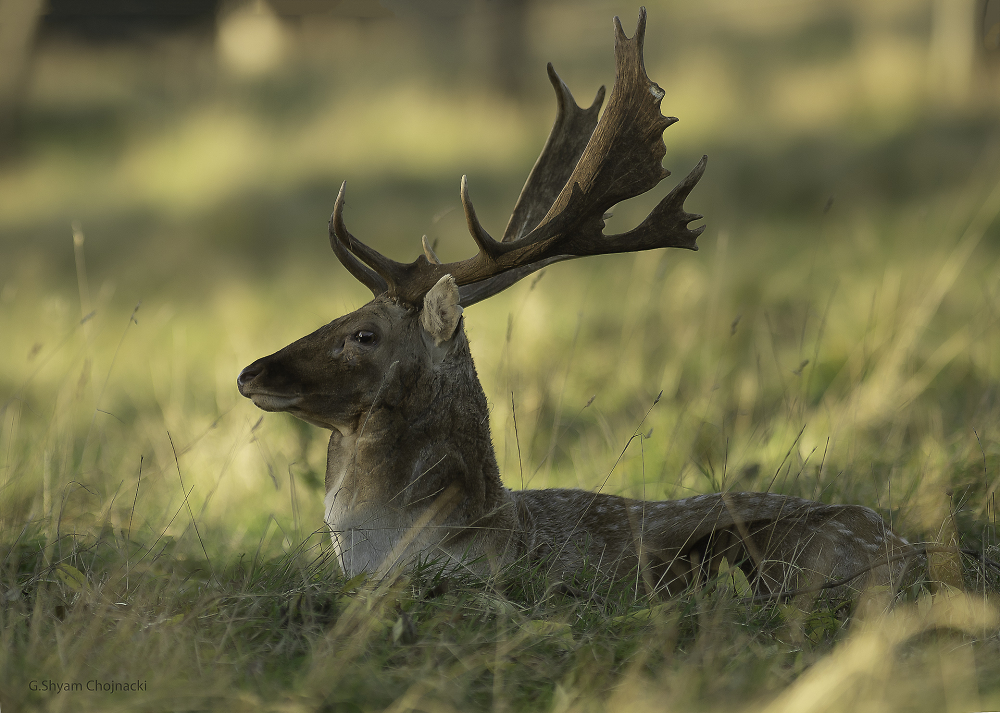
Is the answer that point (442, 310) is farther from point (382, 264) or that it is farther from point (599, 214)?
point (599, 214)

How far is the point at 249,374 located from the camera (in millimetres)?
3947

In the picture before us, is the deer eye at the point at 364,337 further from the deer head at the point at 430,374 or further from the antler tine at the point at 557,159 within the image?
the antler tine at the point at 557,159

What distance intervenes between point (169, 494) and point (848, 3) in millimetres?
19282

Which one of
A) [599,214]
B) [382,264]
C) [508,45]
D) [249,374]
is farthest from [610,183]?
[508,45]

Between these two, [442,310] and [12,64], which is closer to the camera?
[442,310]

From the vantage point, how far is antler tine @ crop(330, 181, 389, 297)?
4172 millimetres

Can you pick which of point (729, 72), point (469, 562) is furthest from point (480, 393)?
point (729, 72)

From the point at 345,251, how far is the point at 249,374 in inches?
27.2

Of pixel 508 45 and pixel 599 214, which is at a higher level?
pixel 508 45

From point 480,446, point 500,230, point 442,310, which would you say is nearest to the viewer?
point 442,310

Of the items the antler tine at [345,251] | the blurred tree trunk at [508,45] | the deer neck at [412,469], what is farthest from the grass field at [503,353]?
the antler tine at [345,251]

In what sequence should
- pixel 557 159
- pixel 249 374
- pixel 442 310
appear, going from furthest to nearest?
1. pixel 557 159
2. pixel 442 310
3. pixel 249 374

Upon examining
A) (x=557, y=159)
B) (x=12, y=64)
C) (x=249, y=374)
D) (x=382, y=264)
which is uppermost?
(x=12, y=64)

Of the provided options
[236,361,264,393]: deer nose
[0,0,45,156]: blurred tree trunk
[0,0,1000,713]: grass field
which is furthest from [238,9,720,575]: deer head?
[0,0,45,156]: blurred tree trunk
